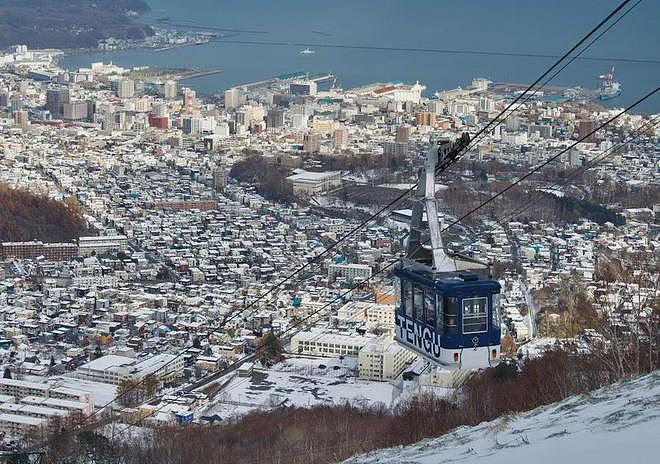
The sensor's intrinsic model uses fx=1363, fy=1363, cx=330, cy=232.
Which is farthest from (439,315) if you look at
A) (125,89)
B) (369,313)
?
(125,89)

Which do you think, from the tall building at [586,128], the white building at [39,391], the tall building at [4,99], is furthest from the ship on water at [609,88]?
the white building at [39,391]

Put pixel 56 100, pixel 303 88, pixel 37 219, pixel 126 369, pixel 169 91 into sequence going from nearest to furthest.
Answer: pixel 126 369 < pixel 37 219 < pixel 56 100 < pixel 169 91 < pixel 303 88

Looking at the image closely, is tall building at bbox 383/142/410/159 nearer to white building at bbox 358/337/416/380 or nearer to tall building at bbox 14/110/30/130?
tall building at bbox 14/110/30/130

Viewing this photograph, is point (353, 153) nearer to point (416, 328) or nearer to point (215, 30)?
point (416, 328)

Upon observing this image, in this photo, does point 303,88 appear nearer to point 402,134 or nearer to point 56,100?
point 56,100

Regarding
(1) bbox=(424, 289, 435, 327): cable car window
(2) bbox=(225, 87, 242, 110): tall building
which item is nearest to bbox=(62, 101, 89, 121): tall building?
(2) bbox=(225, 87, 242, 110): tall building

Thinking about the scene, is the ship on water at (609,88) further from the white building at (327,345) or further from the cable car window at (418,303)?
the cable car window at (418,303)
